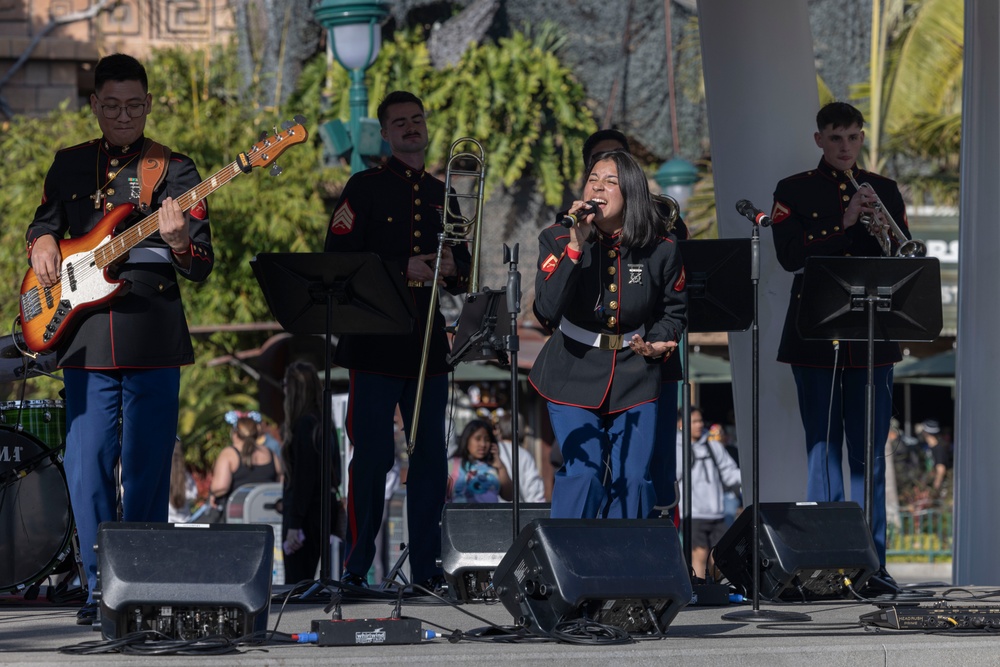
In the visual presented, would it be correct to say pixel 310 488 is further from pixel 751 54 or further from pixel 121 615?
pixel 121 615

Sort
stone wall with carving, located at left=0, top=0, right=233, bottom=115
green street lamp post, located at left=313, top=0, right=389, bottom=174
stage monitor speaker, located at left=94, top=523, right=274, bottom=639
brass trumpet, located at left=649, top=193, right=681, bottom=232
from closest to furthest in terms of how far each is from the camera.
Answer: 1. stage monitor speaker, located at left=94, top=523, right=274, bottom=639
2. brass trumpet, located at left=649, top=193, right=681, bottom=232
3. green street lamp post, located at left=313, top=0, right=389, bottom=174
4. stone wall with carving, located at left=0, top=0, right=233, bottom=115

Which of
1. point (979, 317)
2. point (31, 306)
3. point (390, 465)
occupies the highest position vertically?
point (31, 306)

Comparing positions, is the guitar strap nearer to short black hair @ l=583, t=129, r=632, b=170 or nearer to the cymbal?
the cymbal

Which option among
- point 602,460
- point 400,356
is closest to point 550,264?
point 602,460

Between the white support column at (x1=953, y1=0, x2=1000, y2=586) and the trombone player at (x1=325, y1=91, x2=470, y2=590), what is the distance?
290 centimetres

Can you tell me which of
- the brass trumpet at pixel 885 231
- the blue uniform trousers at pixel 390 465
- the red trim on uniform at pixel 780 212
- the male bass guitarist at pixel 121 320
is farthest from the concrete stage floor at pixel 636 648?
the red trim on uniform at pixel 780 212

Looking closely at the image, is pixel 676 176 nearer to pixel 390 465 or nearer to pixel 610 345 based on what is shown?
pixel 390 465

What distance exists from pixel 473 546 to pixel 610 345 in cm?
110

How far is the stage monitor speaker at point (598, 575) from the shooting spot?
17.3ft

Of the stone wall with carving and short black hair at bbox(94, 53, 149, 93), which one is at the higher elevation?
the stone wall with carving

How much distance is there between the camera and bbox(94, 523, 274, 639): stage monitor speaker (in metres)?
5.08

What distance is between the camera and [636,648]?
5.07 meters

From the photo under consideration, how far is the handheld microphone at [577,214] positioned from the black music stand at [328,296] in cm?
97

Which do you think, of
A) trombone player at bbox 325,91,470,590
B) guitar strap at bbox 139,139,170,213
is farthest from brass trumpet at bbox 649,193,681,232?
guitar strap at bbox 139,139,170,213
